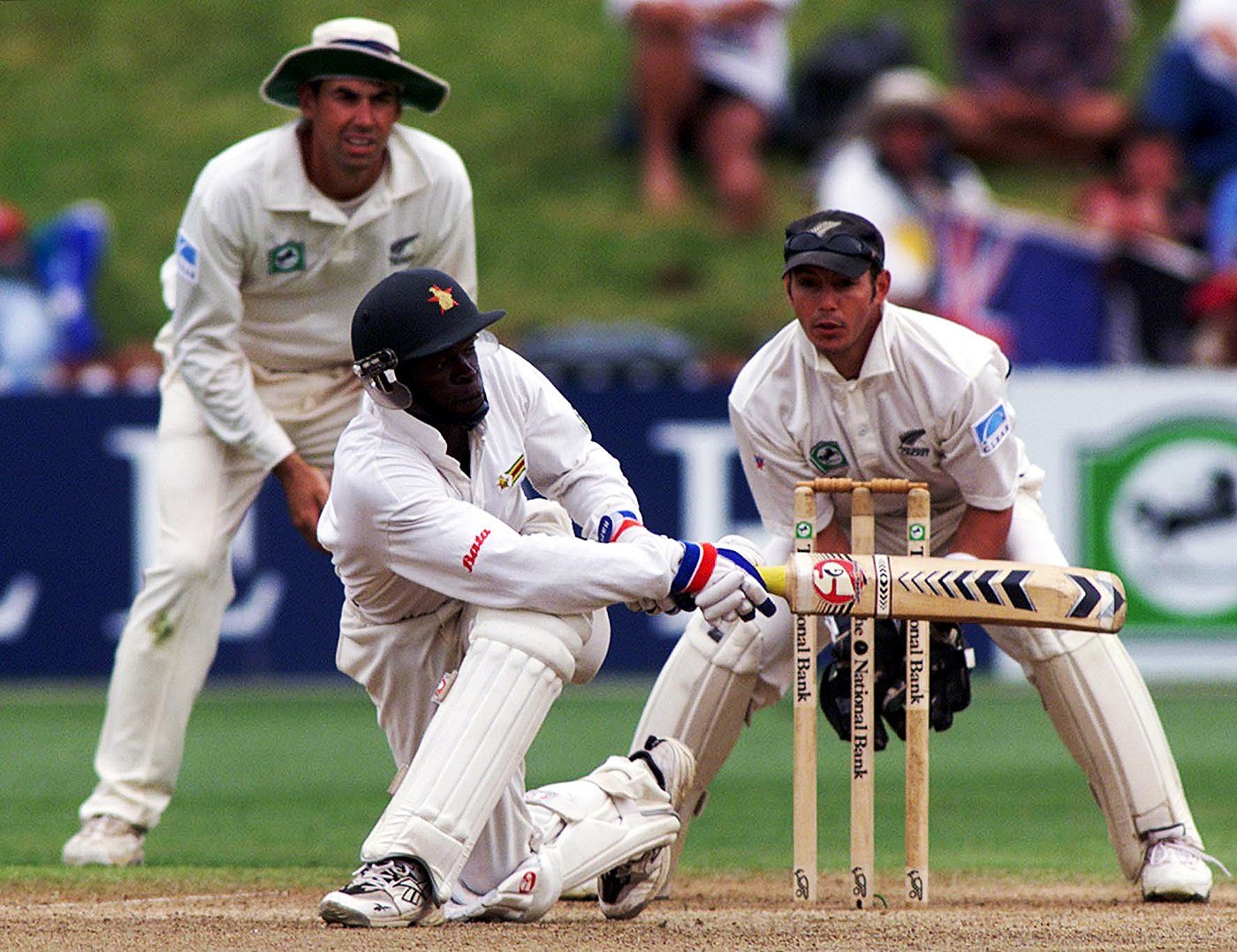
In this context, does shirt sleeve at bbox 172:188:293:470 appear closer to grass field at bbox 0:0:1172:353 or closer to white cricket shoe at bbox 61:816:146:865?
white cricket shoe at bbox 61:816:146:865

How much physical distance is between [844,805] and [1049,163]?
11.2 m

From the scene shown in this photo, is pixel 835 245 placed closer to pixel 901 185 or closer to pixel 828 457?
pixel 828 457

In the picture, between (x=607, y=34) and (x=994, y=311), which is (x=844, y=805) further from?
(x=607, y=34)

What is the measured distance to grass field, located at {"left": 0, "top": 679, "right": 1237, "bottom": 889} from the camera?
6520 mm

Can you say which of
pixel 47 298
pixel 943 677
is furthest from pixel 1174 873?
pixel 47 298

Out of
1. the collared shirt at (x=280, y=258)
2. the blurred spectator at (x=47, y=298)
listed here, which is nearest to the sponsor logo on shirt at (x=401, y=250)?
the collared shirt at (x=280, y=258)

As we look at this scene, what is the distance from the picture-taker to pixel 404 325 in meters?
4.82

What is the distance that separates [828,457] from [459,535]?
4.12 ft

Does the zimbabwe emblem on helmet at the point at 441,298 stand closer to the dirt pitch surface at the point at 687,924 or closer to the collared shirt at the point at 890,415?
the collared shirt at the point at 890,415

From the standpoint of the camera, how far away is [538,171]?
18.7 m

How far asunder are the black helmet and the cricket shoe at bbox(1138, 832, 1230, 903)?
88.3 inches

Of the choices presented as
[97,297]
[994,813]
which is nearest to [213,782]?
[994,813]

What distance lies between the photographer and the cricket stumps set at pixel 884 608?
5.11 metres

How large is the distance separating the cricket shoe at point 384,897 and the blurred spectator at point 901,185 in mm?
7975
